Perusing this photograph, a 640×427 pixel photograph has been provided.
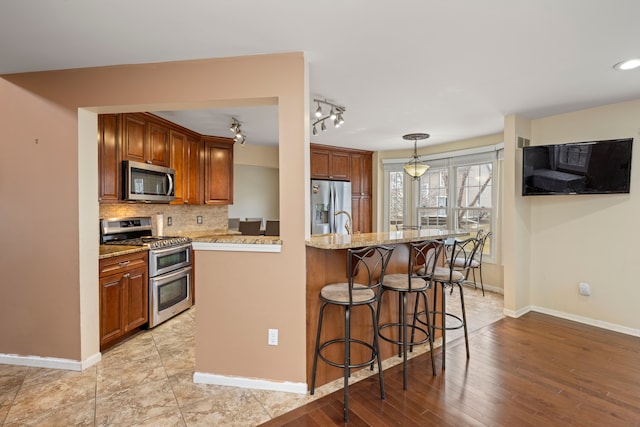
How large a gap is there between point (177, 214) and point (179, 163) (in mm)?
778

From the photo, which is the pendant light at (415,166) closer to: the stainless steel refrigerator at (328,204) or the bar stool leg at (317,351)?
the stainless steel refrigerator at (328,204)

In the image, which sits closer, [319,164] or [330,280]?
[330,280]

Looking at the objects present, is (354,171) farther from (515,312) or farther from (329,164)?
(515,312)

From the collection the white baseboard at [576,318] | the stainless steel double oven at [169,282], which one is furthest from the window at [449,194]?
the stainless steel double oven at [169,282]

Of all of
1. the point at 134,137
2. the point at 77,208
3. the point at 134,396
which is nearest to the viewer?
the point at 134,396

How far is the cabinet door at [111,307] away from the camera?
8.83ft

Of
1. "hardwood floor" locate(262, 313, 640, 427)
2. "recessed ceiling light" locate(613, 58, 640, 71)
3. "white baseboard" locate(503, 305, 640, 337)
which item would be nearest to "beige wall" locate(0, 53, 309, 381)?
"hardwood floor" locate(262, 313, 640, 427)

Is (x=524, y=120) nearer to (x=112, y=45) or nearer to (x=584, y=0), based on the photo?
(x=584, y=0)

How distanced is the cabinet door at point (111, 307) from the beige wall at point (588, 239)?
183 inches

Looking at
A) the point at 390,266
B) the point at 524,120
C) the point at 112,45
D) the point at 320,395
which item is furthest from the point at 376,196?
the point at 112,45

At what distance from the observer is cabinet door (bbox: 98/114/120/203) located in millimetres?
2898

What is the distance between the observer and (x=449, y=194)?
5.34 metres

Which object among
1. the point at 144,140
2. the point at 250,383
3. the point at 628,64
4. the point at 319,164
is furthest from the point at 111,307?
the point at 628,64

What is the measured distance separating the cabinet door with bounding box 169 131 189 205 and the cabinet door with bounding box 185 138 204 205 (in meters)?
0.06
